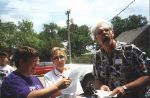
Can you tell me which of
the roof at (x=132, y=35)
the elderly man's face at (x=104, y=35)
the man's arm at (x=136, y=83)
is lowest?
the man's arm at (x=136, y=83)

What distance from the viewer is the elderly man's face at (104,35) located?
174 inches

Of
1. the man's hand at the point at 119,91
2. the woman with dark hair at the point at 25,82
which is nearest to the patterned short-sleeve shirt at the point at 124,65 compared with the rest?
the man's hand at the point at 119,91

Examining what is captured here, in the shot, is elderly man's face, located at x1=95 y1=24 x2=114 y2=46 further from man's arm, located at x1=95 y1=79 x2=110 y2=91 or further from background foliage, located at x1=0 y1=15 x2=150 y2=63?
background foliage, located at x1=0 y1=15 x2=150 y2=63

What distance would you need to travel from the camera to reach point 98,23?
457 centimetres

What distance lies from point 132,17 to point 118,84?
9000 centimetres

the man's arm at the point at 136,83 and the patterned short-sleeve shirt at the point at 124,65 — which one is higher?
the patterned short-sleeve shirt at the point at 124,65

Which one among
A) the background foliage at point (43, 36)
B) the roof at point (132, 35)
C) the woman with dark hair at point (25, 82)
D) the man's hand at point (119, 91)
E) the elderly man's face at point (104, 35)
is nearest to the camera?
the woman with dark hair at point (25, 82)

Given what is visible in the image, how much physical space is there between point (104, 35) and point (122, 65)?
366mm

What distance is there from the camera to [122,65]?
4.38 m

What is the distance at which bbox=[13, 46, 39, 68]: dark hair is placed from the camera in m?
4.12

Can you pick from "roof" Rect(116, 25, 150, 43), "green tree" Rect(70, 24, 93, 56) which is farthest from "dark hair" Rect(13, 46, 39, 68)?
"green tree" Rect(70, 24, 93, 56)

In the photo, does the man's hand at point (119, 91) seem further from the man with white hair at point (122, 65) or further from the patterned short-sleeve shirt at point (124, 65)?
the patterned short-sleeve shirt at point (124, 65)

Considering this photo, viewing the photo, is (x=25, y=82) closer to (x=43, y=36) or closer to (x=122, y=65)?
(x=122, y=65)

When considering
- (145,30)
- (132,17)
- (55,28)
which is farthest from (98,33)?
(55,28)
